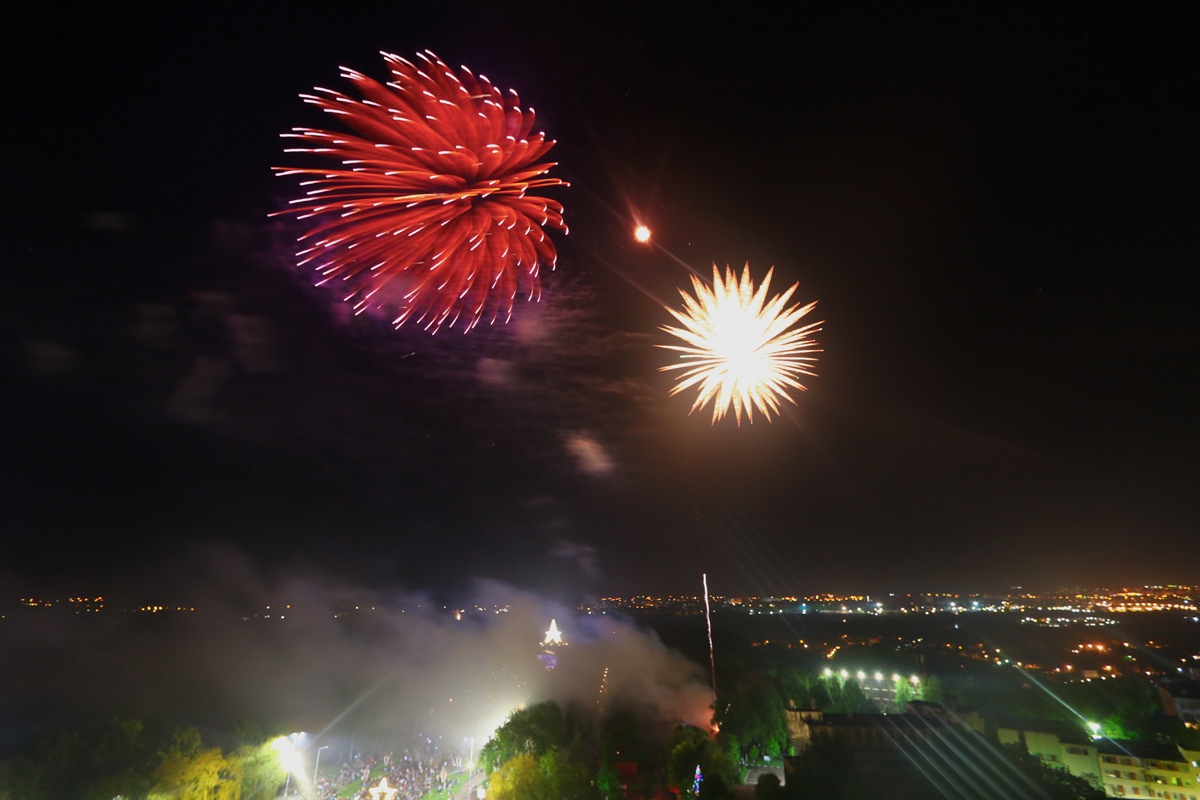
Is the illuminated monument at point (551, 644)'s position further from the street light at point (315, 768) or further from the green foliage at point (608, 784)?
the green foliage at point (608, 784)

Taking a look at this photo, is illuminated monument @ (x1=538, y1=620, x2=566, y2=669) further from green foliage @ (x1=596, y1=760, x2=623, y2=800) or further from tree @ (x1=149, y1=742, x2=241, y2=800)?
tree @ (x1=149, y1=742, x2=241, y2=800)

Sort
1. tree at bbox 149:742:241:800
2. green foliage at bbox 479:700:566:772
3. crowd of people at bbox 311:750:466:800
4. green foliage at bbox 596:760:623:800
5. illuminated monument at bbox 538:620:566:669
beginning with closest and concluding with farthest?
1. tree at bbox 149:742:241:800
2. green foliage at bbox 596:760:623:800
3. crowd of people at bbox 311:750:466:800
4. green foliage at bbox 479:700:566:772
5. illuminated monument at bbox 538:620:566:669

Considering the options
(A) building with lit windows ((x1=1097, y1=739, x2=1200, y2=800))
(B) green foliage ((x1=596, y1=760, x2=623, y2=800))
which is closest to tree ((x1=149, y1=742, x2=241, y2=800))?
(B) green foliage ((x1=596, y1=760, x2=623, y2=800))

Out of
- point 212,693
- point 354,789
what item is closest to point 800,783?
point 354,789

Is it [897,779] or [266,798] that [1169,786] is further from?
[266,798]

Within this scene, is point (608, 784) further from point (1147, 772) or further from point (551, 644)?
point (551, 644)

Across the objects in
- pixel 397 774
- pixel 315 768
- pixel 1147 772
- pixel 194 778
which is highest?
pixel 194 778

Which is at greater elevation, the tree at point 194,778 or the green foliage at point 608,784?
the tree at point 194,778

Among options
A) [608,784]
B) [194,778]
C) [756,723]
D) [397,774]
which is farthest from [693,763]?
[194,778]

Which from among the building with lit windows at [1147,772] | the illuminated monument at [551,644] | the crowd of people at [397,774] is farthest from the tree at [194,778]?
the building with lit windows at [1147,772]
